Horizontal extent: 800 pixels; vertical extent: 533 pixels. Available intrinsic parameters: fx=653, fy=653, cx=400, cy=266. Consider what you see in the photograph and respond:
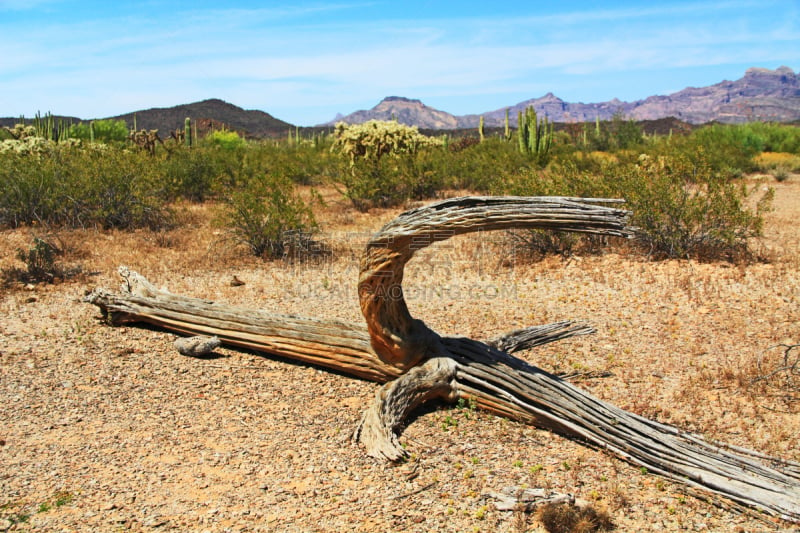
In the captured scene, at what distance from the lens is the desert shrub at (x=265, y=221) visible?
9.43 meters

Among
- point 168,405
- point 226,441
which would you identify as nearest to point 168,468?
point 226,441

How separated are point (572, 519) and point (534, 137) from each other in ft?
57.7

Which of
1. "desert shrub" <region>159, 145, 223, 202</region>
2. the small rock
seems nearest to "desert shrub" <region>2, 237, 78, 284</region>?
the small rock

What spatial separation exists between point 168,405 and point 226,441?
771 mm

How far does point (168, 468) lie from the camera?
3748 millimetres

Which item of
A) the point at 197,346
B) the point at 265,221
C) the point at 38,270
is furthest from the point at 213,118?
the point at 197,346

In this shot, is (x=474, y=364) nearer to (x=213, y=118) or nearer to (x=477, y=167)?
(x=477, y=167)

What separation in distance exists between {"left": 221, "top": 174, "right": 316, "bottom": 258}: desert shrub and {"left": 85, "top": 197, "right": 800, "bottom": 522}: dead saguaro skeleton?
380 centimetres

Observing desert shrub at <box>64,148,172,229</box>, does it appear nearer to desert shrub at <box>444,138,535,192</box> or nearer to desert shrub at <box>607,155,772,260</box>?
desert shrub at <box>444,138,535,192</box>

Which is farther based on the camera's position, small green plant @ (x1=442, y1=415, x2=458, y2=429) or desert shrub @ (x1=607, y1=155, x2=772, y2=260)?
desert shrub @ (x1=607, y1=155, x2=772, y2=260)

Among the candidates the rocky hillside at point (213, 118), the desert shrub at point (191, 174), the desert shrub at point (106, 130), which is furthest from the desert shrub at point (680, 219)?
the rocky hillside at point (213, 118)

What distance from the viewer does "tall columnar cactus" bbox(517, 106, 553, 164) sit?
19.5m

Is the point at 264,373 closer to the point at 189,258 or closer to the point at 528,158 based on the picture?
the point at 189,258

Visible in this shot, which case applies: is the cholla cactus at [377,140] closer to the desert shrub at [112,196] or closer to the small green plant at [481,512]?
the desert shrub at [112,196]
